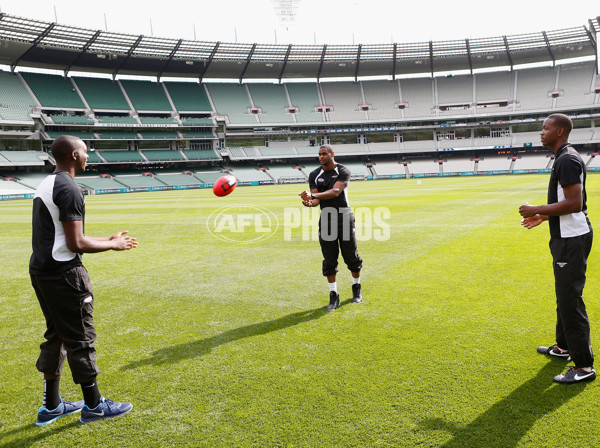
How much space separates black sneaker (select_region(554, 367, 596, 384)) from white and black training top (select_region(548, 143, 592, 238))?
4.22ft

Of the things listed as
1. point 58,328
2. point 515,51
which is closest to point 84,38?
point 58,328

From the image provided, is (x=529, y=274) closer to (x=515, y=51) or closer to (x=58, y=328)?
(x=58, y=328)

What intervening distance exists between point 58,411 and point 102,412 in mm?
430

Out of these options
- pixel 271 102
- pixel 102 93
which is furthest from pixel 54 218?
pixel 271 102

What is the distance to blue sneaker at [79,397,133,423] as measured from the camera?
339cm

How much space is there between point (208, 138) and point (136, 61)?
54.4ft

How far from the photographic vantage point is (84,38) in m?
50.4

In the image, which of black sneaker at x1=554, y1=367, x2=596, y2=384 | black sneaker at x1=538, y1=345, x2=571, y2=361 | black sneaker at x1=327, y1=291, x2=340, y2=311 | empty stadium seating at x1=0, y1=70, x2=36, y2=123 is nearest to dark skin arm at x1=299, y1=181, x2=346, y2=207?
black sneaker at x1=327, y1=291, x2=340, y2=311

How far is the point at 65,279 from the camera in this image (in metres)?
3.24

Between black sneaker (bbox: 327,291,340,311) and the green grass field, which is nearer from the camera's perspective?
the green grass field

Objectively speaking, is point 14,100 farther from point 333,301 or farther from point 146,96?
point 333,301

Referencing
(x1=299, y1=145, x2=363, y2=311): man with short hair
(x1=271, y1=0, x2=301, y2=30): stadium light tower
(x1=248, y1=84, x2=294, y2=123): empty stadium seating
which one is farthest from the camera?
(x1=248, y1=84, x2=294, y2=123): empty stadium seating

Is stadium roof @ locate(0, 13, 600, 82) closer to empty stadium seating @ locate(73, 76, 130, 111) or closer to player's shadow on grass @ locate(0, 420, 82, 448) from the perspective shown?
empty stadium seating @ locate(73, 76, 130, 111)

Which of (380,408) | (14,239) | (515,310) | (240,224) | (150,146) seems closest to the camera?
(380,408)
